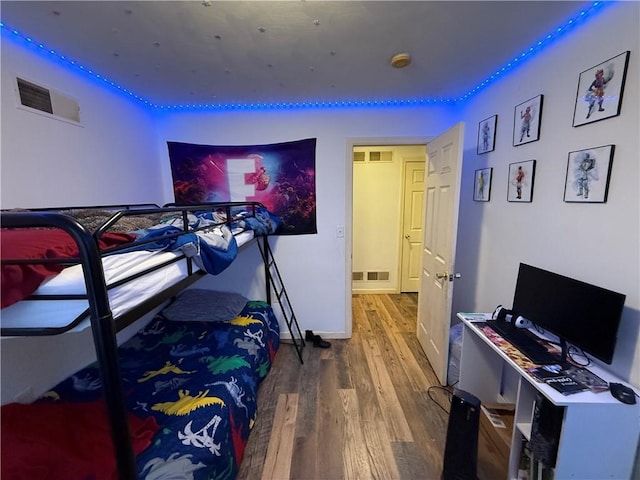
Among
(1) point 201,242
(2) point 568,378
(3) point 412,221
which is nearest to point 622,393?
(2) point 568,378

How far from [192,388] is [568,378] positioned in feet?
6.16

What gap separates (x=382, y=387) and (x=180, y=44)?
9.05 feet

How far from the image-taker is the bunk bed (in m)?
0.66

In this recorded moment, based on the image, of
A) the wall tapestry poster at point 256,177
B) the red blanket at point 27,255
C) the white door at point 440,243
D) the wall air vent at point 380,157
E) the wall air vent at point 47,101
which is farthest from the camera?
the wall air vent at point 380,157

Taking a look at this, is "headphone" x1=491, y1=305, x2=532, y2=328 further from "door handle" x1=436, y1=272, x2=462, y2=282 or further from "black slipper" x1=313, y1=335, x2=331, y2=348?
"black slipper" x1=313, y1=335, x2=331, y2=348

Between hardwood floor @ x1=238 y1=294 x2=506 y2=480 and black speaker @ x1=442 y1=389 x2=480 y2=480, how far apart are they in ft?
0.66

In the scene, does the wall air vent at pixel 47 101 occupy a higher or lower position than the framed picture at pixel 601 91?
higher

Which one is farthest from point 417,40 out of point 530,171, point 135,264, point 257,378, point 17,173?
point 257,378

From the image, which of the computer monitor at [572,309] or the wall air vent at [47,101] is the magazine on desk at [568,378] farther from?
the wall air vent at [47,101]

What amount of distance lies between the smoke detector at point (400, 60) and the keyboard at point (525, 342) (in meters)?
1.75

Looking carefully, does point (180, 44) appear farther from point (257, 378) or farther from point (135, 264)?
point (257, 378)

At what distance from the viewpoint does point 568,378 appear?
1089 millimetres

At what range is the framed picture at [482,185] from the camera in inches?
77.4

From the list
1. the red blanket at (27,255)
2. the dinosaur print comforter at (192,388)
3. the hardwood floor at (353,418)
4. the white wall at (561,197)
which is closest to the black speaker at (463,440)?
the hardwood floor at (353,418)
